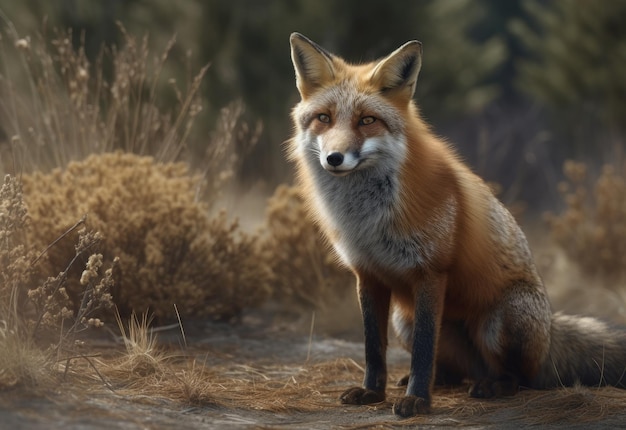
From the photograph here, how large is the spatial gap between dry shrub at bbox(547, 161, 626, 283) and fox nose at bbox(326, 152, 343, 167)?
4439mm

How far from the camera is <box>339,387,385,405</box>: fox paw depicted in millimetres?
4383

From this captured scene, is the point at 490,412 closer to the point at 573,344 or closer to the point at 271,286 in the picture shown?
the point at 573,344

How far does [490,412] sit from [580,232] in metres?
4.32

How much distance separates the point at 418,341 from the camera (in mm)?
4191

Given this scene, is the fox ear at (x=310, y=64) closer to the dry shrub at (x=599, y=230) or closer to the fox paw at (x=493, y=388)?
the fox paw at (x=493, y=388)

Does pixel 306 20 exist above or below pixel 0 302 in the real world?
above

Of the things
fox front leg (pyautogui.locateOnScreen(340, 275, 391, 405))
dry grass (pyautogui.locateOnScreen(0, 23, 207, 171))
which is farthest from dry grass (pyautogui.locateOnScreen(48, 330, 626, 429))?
dry grass (pyautogui.locateOnScreen(0, 23, 207, 171))

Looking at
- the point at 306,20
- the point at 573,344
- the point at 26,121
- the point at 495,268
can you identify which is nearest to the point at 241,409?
the point at 495,268

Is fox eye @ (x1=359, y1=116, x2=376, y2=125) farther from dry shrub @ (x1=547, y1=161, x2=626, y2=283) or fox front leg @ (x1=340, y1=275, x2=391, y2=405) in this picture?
dry shrub @ (x1=547, y1=161, x2=626, y2=283)

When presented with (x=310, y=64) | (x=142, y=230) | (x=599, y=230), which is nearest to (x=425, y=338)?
(x=310, y=64)

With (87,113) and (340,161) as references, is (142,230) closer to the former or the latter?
(87,113)

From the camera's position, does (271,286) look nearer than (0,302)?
No

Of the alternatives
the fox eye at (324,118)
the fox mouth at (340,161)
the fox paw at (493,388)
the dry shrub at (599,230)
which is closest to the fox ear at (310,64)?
the fox eye at (324,118)

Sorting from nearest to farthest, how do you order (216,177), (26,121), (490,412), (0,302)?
(0,302)
(490,412)
(216,177)
(26,121)
